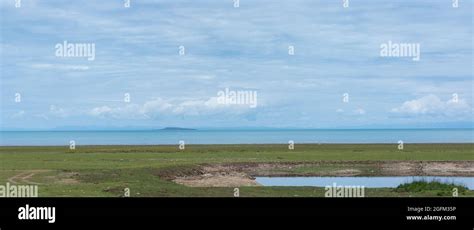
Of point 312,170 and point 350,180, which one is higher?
point 312,170

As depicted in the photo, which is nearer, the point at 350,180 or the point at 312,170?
the point at 350,180

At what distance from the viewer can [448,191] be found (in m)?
36.6

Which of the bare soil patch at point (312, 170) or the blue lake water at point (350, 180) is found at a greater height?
the bare soil patch at point (312, 170)

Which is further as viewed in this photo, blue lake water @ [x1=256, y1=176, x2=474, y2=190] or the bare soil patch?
the bare soil patch

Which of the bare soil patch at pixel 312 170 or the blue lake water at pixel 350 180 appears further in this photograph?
the bare soil patch at pixel 312 170

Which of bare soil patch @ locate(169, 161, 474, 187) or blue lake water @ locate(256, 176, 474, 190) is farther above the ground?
bare soil patch @ locate(169, 161, 474, 187)
